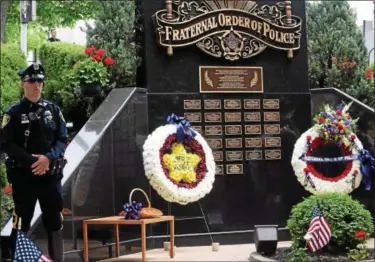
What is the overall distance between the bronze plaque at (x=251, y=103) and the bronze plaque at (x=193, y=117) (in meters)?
0.84

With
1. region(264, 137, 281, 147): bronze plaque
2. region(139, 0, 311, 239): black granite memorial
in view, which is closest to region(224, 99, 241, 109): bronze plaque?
region(139, 0, 311, 239): black granite memorial

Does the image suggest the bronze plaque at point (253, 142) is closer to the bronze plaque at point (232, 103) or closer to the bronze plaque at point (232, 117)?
the bronze plaque at point (232, 117)

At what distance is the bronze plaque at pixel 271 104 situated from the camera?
11.5 meters

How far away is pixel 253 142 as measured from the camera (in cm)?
1132

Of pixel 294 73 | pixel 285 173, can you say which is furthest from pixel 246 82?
pixel 285 173

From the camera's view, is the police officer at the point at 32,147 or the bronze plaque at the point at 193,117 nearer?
the police officer at the point at 32,147

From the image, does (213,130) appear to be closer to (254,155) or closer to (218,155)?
(218,155)

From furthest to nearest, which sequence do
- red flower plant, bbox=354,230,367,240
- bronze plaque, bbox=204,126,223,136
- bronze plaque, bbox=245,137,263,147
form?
bronze plaque, bbox=245,137,263,147 → bronze plaque, bbox=204,126,223,136 → red flower plant, bbox=354,230,367,240

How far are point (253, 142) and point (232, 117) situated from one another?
562mm

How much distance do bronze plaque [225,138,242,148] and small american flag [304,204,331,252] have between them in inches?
140

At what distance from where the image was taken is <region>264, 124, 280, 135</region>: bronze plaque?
11438 mm

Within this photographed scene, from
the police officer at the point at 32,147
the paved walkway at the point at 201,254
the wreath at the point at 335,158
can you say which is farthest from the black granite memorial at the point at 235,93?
the police officer at the point at 32,147

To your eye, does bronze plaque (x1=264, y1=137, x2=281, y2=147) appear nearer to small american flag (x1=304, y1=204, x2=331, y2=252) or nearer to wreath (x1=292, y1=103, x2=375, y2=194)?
wreath (x1=292, y1=103, x2=375, y2=194)

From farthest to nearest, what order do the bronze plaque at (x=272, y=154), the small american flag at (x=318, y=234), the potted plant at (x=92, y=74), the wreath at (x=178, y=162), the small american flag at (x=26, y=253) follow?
the potted plant at (x=92, y=74) → the bronze plaque at (x=272, y=154) → the wreath at (x=178, y=162) → the small american flag at (x=318, y=234) → the small american flag at (x=26, y=253)
